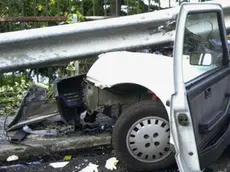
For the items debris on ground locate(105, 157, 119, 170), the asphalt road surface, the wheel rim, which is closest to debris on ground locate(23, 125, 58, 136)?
the asphalt road surface

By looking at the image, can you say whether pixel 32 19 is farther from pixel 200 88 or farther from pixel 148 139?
pixel 200 88

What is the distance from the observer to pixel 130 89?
4.29 metres

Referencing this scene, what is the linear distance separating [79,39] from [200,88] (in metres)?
2.09

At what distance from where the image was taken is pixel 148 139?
12.8 ft

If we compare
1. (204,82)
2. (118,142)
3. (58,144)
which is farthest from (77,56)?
(204,82)

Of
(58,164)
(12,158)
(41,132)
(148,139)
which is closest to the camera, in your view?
(148,139)

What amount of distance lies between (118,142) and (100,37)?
1.52 meters

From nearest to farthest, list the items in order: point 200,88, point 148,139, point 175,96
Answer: point 175,96 < point 200,88 < point 148,139

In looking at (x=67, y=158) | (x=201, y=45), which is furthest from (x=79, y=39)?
(x=201, y=45)

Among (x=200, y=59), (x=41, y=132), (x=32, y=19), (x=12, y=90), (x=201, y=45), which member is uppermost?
(x=32, y=19)

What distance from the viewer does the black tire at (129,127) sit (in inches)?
154

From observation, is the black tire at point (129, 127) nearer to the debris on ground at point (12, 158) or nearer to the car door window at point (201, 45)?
the car door window at point (201, 45)

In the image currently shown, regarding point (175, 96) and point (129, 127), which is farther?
point (129, 127)

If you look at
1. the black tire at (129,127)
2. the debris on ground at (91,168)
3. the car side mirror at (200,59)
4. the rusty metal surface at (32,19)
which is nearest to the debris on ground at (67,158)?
the debris on ground at (91,168)
